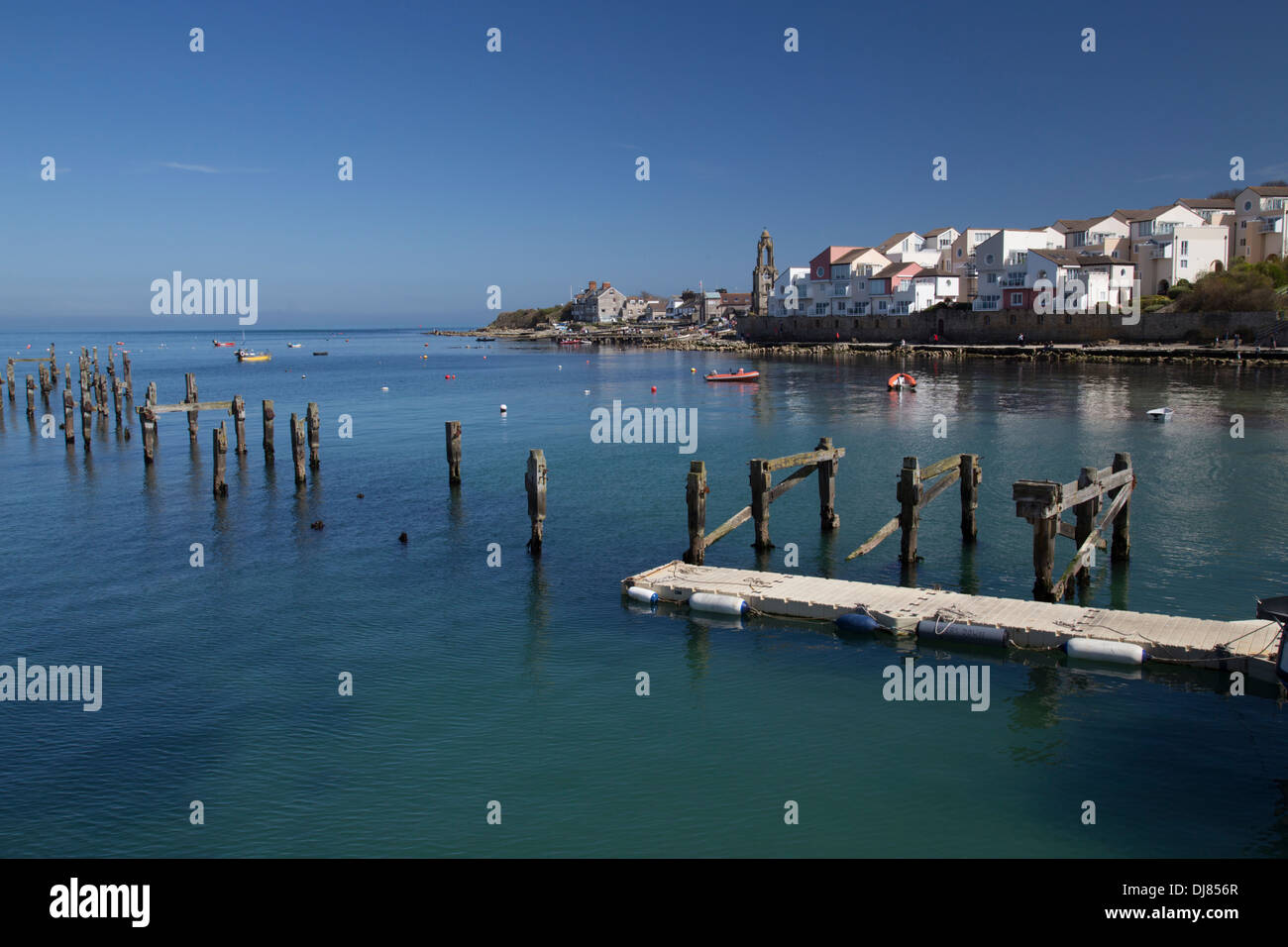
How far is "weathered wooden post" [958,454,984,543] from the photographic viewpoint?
24203 mm

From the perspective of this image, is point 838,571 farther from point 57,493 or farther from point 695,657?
point 57,493

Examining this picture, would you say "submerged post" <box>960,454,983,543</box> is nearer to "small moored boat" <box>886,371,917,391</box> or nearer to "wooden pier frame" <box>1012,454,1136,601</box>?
"wooden pier frame" <box>1012,454,1136,601</box>

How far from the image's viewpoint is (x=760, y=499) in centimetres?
2383

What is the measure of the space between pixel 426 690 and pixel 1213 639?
44.1 feet

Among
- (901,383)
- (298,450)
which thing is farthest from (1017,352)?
(298,450)

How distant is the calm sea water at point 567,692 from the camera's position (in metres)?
12.2

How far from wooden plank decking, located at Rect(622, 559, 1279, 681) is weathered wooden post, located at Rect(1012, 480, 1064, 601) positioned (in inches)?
35.6

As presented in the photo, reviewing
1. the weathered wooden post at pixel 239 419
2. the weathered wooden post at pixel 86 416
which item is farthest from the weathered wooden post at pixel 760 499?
the weathered wooden post at pixel 86 416

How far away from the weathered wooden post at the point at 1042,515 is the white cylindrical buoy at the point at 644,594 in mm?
7603

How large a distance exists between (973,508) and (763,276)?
Result: 129 metres

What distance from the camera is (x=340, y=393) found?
8369cm

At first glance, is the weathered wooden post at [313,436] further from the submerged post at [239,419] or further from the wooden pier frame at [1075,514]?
the wooden pier frame at [1075,514]

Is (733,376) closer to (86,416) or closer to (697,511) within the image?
(86,416)

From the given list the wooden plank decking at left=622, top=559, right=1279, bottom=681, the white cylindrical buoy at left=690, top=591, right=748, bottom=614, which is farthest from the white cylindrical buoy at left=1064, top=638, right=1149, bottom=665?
the white cylindrical buoy at left=690, top=591, right=748, bottom=614
